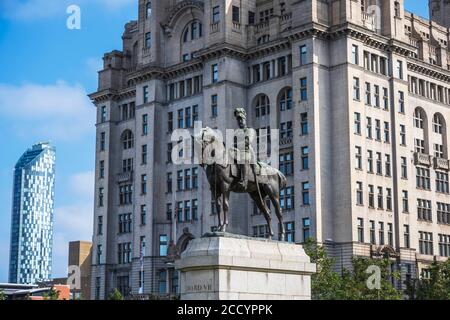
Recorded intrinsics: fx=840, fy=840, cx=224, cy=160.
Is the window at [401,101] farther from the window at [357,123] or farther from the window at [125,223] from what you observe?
the window at [125,223]

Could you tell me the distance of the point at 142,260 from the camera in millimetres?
95188

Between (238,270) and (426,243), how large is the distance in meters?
65.0

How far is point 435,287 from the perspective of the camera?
71625mm

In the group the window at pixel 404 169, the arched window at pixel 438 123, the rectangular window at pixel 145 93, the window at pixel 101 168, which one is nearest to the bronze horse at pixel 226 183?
the window at pixel 404 169

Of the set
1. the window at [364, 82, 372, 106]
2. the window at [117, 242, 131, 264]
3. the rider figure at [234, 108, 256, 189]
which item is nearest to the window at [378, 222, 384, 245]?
the window at [364, 82, 372, 106]

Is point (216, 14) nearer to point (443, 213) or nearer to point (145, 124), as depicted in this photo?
point (145, 124)

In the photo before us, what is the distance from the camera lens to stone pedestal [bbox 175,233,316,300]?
97.9ft

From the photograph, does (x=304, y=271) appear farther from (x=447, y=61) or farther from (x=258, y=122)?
(x=447, y=61)

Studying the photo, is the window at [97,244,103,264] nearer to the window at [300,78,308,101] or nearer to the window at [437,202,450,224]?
the window at [300,78,308,101]

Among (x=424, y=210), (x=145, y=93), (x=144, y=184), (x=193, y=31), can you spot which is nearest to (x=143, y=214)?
(x=144, y=184)

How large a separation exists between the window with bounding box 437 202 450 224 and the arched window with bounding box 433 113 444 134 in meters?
8.69

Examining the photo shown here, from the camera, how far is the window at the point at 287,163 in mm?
86312

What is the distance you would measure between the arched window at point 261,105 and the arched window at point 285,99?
1789 millimetres
